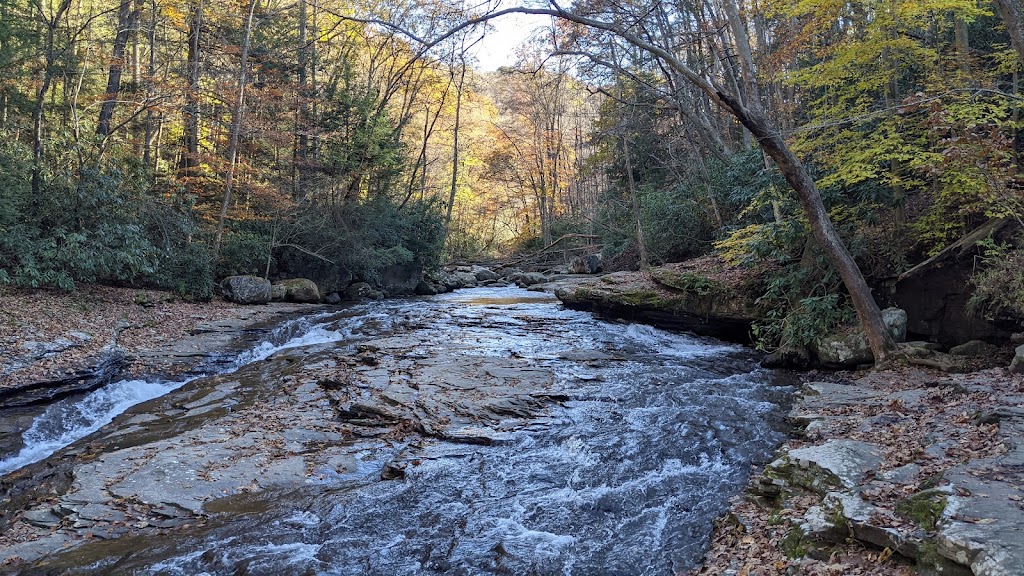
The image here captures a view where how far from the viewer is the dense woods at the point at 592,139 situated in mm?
8328

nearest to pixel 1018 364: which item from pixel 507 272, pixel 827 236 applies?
pixel 827 236

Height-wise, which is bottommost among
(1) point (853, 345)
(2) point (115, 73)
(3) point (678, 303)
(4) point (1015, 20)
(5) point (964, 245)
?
(1) point (853, 345)

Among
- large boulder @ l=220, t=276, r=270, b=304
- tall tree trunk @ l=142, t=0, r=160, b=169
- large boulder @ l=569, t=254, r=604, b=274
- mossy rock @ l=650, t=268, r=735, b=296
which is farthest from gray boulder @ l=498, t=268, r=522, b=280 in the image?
tall tree trunk @ l=142, t=0, r=160, b=169

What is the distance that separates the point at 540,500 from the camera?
17.0ft

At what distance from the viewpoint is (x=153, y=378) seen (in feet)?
29.9

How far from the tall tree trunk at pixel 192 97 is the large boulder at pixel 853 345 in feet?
56.0

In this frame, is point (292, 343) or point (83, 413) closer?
point (83, 413)

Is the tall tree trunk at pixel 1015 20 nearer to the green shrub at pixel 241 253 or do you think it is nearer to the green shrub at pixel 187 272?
the green shrub at pixel 187 272

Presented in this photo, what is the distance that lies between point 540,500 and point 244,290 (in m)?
14.3

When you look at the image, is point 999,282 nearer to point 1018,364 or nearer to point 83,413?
point 1018,364

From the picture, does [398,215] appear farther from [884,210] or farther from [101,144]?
[884,210]

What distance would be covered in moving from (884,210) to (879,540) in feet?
29.8

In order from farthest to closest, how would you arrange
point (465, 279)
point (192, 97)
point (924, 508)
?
point (465, 279)
point (192, 97)
point (924, 508)

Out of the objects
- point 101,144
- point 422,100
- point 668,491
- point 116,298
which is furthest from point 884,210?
point 422,100
